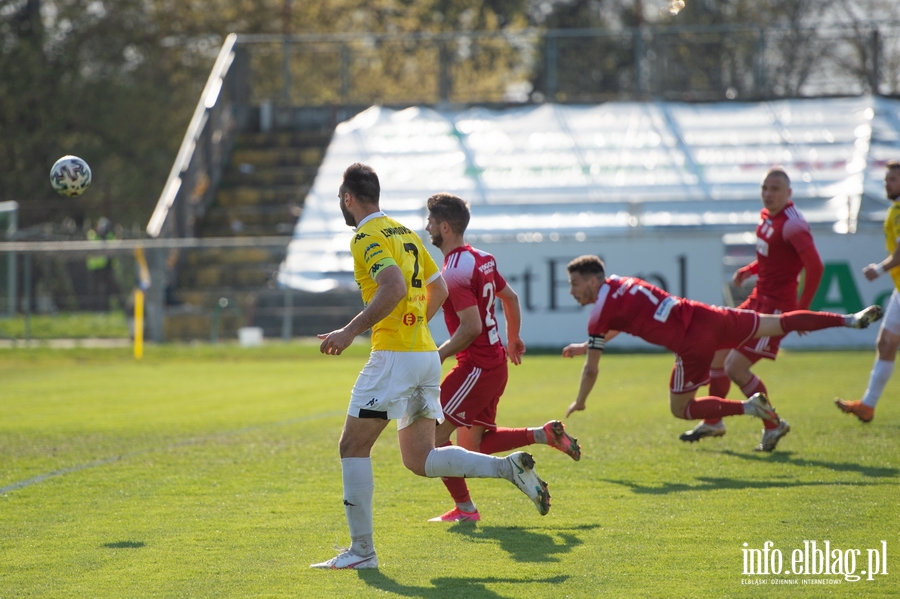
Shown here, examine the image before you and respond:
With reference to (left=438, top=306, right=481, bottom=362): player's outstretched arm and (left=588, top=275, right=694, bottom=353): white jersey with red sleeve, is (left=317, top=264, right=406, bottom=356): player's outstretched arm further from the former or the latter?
(left=588, top=275, right=694, bottom=353): white jersey with red sleeve

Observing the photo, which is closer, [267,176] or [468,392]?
[468,392]

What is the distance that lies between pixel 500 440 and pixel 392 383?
171cm

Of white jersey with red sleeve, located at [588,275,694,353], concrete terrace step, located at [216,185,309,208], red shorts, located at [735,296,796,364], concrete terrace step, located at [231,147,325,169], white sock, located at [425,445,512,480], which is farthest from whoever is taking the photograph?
concrete terrace step, located at [231,147,325,169]

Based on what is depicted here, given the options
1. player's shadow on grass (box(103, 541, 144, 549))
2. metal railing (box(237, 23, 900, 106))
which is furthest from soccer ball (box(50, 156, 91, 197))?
metal railing (box(237, 23, 900, 106))

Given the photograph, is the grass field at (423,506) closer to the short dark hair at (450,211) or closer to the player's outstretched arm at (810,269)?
the player's outstretched arm at (810,269)

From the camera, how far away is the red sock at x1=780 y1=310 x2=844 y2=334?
805 cm

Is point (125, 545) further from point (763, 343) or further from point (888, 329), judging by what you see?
point (888, 329)

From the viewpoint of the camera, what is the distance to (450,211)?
643 centimetres

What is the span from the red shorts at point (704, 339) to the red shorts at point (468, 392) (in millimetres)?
1934

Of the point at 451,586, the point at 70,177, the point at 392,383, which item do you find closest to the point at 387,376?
the point at 392,383

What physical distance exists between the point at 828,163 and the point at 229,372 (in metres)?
16.0

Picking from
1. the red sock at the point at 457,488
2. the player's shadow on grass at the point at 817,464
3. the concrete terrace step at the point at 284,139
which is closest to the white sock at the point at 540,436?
the red sock at the point at 457,488

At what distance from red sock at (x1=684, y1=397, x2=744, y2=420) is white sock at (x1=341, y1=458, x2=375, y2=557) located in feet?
11.8

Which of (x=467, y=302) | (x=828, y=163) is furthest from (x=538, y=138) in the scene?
(x=467, y=302)
